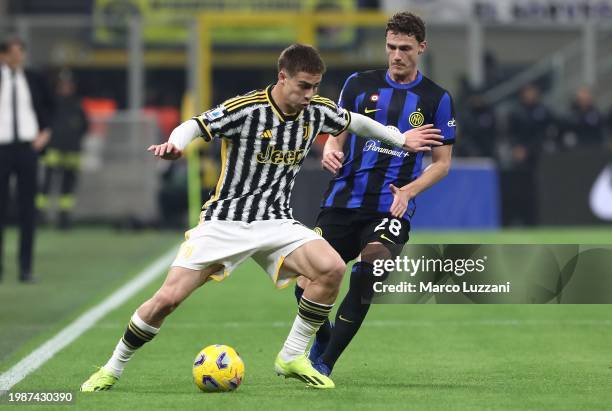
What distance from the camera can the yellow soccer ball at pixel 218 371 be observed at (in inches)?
293

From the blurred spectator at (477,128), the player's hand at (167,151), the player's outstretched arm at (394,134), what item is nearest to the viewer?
the player's hand at (167,151)

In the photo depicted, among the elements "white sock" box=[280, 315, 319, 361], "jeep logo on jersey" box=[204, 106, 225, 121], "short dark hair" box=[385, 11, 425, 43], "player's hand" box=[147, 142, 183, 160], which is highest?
"short dark hair" box=[385, 11, 425, 43]

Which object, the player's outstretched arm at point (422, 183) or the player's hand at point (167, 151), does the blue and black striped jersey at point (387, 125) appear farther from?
the player's hand at point (167, 151)

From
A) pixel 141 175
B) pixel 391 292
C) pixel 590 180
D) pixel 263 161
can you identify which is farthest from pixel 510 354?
pixel 141 175

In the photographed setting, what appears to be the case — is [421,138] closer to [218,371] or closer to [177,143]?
[177,143]

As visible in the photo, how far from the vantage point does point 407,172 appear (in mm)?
8320

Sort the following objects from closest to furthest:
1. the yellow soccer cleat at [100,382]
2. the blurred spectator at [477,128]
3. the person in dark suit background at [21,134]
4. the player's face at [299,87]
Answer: the player's face at [299,87] < the yellow soccer cleat at [100,382] < the person in dark suit background at [21,134] < the blurred spectator at [477,128]

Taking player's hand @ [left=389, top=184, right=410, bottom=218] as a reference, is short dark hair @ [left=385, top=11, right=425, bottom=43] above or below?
above

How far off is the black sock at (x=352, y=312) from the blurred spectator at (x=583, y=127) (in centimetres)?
1339

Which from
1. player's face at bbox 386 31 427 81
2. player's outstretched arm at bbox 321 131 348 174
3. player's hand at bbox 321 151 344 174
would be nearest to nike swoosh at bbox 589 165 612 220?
player's face at bbox 386 31 427 81

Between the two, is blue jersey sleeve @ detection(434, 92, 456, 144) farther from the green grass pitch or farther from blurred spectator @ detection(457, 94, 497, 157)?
blurred spectator @ detection(457, 94, 497, 157)

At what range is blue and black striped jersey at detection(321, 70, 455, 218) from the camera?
8266 millimetres

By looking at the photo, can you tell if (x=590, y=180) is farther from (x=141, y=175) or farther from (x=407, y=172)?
(x=407, y=172)

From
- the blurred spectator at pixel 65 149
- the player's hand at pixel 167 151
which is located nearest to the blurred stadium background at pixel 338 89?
the blurred spectator at pixel 65 149
